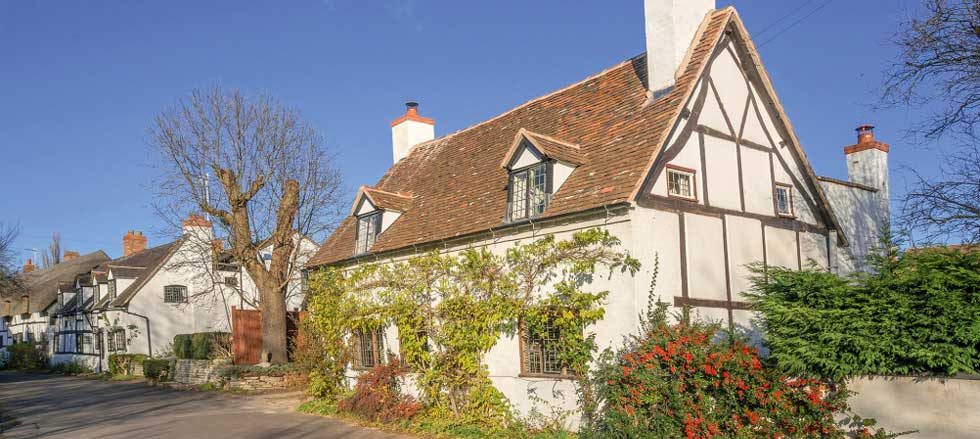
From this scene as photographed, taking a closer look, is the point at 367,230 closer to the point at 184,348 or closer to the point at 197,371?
the point at 197,371

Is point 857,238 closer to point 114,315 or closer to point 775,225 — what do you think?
point 775,225

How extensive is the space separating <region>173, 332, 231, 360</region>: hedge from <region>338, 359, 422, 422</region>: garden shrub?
41.9 ft

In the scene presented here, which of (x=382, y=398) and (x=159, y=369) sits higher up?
(x=382, y=398)

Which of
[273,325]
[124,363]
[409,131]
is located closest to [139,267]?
[124,363]

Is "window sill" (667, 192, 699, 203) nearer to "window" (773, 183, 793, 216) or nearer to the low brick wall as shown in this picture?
"window" (773, 183, 793, 216)

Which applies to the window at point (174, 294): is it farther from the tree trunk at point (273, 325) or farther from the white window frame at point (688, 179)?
the white window frame at point (688, 179)

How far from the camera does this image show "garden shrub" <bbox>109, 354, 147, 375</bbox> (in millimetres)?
33969

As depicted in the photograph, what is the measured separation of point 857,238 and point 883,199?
6.15 ft

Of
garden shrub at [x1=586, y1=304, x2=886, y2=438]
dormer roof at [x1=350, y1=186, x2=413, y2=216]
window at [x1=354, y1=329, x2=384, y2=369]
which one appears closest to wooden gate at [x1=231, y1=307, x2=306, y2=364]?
window at [x1=354, y1=329, x2=384, y2=369]

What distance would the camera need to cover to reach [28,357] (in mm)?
47094

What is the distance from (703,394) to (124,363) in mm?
31658

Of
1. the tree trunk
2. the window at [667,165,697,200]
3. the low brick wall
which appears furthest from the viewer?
the low brick wall

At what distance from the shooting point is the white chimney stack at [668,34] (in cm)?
1449

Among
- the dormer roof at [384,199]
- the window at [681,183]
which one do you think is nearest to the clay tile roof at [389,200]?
the dormer roof at [384,199]
